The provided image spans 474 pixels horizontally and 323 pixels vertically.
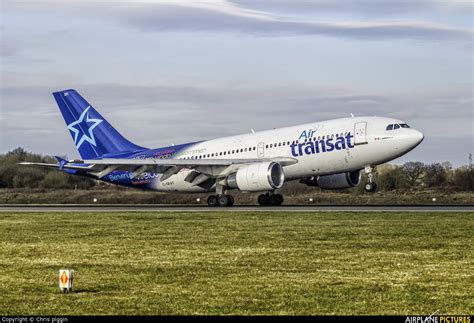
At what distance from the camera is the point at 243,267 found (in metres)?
16.9

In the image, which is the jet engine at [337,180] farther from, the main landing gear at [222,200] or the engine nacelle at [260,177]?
the engine nacelle at [260,177]

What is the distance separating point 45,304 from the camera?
12.4 meters

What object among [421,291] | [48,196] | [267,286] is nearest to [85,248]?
[267,286]

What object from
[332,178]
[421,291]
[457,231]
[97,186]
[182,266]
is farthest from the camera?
[97,186]

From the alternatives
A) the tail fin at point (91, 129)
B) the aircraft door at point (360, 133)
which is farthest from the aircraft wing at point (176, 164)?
the tail fin at point (91, 129)

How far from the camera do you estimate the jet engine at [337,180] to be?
46.6m

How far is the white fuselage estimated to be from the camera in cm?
4128

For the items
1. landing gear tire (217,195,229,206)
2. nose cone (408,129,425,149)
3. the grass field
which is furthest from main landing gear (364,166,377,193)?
the grass field

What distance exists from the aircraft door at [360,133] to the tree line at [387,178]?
40.1 ft

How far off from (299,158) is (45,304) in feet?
103

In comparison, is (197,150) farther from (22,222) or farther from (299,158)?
(22,222)

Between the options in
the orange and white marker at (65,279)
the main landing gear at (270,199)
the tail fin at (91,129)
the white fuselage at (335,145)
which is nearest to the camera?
the orange and white marker at (65,279)

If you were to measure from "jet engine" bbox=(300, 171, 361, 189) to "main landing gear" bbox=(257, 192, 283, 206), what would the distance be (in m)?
2.22

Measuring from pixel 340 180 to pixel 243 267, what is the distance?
30383 mm
